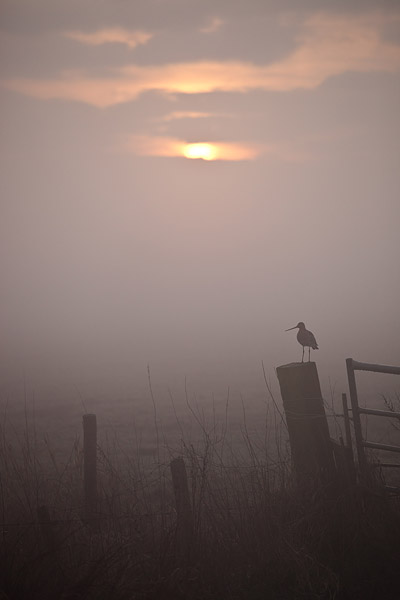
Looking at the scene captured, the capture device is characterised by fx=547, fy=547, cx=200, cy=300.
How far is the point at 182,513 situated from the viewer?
17.2 feet

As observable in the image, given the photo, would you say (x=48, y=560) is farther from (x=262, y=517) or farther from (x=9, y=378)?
(x=9, y=378)

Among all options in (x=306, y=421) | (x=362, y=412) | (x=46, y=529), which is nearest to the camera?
(x=46, y=529)

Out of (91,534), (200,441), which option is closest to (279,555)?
(91,534)

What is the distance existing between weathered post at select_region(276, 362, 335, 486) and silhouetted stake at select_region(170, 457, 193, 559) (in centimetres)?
155

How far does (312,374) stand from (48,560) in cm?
341

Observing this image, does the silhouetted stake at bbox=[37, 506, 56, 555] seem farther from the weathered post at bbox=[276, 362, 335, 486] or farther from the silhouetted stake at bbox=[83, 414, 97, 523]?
the weathered post at bbox=[276, 362, 335, 486]

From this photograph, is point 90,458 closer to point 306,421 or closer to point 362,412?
point 306,421

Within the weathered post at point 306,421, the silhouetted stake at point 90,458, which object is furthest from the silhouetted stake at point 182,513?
the silhouetted stake at point 90,458

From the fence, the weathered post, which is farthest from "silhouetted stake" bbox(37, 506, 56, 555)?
the fence

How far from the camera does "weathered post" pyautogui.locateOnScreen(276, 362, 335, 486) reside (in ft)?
20.6

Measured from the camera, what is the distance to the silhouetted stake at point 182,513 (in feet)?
17.2

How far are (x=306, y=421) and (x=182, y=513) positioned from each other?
1.87 metres

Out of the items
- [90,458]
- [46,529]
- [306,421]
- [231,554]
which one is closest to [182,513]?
[231,554]

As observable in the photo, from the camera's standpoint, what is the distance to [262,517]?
562 cm
